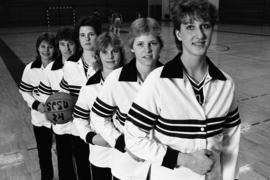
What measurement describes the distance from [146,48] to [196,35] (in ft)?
1.58

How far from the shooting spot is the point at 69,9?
23.1 metres

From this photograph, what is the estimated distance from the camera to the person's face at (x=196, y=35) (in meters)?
1.30

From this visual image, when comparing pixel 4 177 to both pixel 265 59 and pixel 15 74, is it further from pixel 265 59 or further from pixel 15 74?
pixel 265 59

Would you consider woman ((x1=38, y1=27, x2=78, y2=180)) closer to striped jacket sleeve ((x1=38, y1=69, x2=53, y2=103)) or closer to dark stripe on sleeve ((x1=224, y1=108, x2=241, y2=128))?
striped jacket sleeve ((x1=38, y1=69, x2=53, y2=103))

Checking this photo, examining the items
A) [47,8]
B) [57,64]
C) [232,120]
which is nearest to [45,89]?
[57,64]

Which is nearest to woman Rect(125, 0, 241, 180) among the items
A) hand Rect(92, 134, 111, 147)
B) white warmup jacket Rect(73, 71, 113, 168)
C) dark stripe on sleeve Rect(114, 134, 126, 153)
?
dark stripe on sleeve Rect(114, 134, 126, 153)

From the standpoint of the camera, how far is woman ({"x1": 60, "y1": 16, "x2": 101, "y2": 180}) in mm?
2389

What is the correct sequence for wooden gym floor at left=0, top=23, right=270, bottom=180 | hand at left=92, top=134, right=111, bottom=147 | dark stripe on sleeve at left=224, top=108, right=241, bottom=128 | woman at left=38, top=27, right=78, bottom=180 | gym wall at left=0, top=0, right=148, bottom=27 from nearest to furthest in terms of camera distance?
dark stripe on sleeve at left=224, top=108, right=241, bottom=128
hand at left=92, top=134, right=111, bottom=147
woman at left=38, top=27, right=78, bottom=180
wooden gym floor at left=0, top=23, right=270, bottom=180
gym wall at left=0, top=0, right=148, bottom=27

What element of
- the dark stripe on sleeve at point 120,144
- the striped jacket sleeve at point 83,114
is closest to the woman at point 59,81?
the striped jacket sleeve at point 83,114

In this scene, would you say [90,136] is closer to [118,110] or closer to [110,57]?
[118,110]

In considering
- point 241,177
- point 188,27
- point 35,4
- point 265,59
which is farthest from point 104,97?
point 35,4

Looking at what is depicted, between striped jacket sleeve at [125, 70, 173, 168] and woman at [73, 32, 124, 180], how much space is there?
697mm

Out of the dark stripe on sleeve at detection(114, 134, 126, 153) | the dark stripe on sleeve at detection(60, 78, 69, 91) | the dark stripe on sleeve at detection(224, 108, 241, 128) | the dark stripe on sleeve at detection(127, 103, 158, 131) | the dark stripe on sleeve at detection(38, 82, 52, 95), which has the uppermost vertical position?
the dark stripe on sleeve at detection(127, 103, 158, 131)

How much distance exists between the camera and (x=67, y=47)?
106 inches
